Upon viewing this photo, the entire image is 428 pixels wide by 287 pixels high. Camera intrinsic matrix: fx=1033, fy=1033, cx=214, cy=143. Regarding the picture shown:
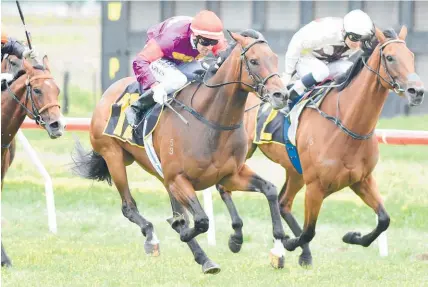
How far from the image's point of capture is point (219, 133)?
6.58 metres

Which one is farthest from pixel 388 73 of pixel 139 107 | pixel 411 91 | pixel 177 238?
pixel 177 238

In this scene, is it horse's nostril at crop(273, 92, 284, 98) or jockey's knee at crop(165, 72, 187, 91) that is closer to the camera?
horse's nostril at crop(273, 92, 284, 98)

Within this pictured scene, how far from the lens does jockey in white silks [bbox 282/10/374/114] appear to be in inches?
290

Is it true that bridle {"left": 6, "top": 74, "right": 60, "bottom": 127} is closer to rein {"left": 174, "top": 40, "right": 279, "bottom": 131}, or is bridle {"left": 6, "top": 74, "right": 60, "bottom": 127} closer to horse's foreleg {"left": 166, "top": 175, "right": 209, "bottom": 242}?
rein {"left": 174, "top": 40, "right": 279, "bottom": 131}

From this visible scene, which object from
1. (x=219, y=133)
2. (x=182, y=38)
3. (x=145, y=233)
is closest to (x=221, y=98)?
(x=219, y=133)

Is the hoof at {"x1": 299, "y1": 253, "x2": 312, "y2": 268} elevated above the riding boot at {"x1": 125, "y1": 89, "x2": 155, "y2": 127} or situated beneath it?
situated beneath

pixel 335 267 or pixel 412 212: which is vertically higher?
pixel 335 267

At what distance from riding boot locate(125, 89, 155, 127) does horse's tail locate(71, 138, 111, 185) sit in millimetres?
1167

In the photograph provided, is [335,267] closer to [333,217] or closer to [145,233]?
[145,233]

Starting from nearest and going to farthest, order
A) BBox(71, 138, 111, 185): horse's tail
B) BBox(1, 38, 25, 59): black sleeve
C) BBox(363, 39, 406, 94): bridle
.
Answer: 1. BBox(363, 39, 406, 94): bridle
2. BBox(1, 38, 25, 59): black sleeve
3. BBox(71, 138, 111, 185): horse's tail

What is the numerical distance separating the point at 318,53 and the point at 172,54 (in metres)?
1.15

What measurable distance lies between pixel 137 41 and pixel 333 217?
195 inches

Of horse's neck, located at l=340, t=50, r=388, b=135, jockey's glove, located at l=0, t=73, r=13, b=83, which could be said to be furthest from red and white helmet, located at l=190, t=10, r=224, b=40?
jockey's glove, located at l=0, t=73, r=13, b=83

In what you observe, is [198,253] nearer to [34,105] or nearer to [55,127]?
[55,127]
